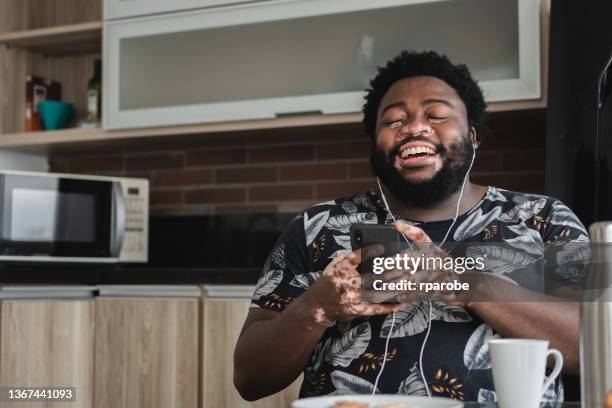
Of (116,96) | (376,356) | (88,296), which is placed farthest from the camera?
(116,96)

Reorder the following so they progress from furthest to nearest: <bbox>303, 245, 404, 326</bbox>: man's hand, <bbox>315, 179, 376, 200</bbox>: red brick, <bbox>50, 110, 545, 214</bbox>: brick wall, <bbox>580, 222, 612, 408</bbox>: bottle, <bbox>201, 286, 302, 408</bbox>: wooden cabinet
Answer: <bbox>315, 179, 376, 200</bbox>: red brick, <bbox>50, 110, 545, 214</bbox>: brick wall, <bbox>201, 286, 302, 408</bbox>: wooden cabinet, <bbox>303, 245, 404, 326</bbox>: man's hand, <bbox>580, 222, 612, 408</bbox>: bottle

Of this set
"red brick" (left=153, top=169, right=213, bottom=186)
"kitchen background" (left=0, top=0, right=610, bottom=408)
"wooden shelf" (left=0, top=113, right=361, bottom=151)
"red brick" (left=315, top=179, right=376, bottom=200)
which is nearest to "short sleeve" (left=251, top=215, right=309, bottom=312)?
"kitchen background" (left=0, top=0, right=610, bottom=408)

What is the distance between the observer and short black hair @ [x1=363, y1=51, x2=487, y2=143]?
1598mm

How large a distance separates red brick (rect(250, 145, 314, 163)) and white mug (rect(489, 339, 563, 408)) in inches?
84.5

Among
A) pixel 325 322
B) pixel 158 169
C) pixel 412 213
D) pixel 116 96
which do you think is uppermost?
pixel 116 96

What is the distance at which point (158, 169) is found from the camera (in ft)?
10.5

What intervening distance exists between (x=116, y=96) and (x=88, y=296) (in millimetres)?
754

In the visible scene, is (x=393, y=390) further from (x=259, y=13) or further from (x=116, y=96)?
(x=116, y=96)

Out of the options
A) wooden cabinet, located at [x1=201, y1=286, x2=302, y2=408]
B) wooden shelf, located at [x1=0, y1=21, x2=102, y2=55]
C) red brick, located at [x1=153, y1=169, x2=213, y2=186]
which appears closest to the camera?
wooden cabinet, located at [x1=201, y1=286, x2=302, y2=408]

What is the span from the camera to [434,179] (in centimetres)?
148

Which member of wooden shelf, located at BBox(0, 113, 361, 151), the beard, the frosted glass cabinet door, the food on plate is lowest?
the food on plate

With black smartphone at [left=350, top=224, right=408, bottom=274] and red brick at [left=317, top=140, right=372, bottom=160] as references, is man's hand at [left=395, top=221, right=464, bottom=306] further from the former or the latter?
red brick at [left=317, top=140, right=372, bottom=160]

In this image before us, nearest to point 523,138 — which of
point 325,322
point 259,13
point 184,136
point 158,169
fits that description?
point 259,13

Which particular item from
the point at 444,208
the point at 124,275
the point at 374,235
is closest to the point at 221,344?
the point at 124,275
